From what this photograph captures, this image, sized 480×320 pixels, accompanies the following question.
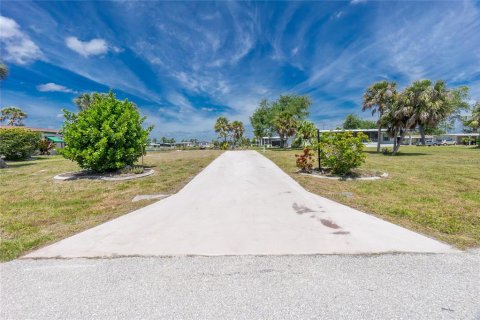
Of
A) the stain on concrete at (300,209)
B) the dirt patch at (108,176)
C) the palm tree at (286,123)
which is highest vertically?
the palm tree at (286,123)

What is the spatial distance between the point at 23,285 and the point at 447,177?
1281 centimetres

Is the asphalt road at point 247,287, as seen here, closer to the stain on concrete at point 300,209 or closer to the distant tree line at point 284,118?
the stain on concrete at point 300,209

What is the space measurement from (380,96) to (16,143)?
34513 mm

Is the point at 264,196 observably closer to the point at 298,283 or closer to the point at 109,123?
the point at 298,283

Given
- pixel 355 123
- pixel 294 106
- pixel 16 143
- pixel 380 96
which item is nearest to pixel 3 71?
pixel 16 143

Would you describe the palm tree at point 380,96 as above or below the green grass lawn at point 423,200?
above

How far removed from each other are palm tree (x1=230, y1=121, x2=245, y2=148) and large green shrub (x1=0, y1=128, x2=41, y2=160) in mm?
43172

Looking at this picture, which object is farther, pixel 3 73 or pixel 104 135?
pixel 3 73

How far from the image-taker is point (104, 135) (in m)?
9.21

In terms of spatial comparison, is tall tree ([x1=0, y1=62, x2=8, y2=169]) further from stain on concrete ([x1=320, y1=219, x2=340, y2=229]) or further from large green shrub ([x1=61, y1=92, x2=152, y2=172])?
stain on concrete ([x1=320, y1=219, x2=340, y2=229])

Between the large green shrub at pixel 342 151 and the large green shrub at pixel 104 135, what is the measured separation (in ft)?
28.4

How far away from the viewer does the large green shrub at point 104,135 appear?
30.0ft

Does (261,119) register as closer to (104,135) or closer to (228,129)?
(228,129)

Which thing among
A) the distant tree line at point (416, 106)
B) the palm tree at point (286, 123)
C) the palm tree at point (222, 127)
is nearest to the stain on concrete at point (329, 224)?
the distant tree line at point (416, 106)
